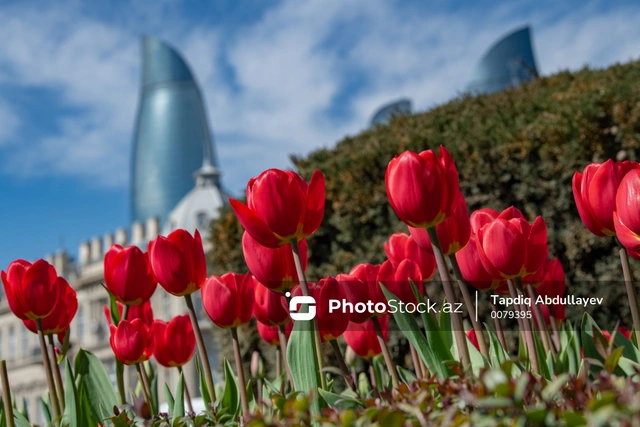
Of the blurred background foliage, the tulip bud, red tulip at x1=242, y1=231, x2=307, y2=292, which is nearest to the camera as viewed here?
red tulip at x1=242, y1=231, x2=307, y2=292

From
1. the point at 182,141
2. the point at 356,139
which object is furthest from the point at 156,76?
the point at 356,139

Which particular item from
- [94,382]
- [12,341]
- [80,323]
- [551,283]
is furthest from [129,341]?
[12,341]

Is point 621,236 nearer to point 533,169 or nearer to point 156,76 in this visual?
point 533,169

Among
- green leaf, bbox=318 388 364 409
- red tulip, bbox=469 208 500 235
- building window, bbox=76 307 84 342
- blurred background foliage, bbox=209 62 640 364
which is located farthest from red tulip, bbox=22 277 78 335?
building window, bbox=76 307 84 342

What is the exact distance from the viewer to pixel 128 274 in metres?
1.78

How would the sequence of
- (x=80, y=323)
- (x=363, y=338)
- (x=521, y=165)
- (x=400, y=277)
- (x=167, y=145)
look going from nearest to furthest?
(x=400, y=277), (x=363, y=338), (x=521, y=165), (x=80, y=323), (x=167, y=145)

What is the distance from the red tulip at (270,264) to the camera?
1.47m

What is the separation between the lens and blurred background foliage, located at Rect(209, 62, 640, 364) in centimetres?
407

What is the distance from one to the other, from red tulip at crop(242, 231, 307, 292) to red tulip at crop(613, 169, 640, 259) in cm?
63

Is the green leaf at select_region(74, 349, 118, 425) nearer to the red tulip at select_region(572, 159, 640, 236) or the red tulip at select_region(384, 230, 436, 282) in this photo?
the red tulip at select_region(384, 230, 436, 282)

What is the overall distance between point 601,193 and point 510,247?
22cm

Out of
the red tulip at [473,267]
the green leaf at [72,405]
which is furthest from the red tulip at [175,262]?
the red tulip at [473,267]

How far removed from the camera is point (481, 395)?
788 mm

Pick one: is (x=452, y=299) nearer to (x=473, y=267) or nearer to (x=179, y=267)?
(x=473, y=267)
